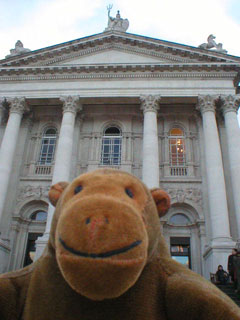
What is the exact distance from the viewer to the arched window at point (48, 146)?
695 inches

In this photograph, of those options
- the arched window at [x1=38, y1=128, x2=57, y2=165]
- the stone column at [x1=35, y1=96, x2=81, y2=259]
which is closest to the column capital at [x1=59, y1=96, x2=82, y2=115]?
the stone column at [x1=35, y1=96, x2=81, y2=259]

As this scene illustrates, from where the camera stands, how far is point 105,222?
51.4 inches

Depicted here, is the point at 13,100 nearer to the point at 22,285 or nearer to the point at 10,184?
the point at 10,184

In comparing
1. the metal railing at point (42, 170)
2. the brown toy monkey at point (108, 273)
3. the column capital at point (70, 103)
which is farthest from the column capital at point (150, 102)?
the brown toy monkey at point (108, 273)

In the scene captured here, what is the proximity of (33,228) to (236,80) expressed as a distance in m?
14.5

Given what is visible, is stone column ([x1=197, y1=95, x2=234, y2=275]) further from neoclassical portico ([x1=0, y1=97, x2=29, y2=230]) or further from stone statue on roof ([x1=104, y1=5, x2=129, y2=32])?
neoclassical portico ([x1=0, y1=97, x2=29, y2=230])

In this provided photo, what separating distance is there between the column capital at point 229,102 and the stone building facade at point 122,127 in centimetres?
5

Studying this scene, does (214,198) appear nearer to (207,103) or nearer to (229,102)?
(207,103)

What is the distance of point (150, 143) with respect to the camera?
15.1 meters

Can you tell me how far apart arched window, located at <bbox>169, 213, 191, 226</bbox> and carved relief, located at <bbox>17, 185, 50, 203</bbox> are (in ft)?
23.7

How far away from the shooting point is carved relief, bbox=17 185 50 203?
16.5 m

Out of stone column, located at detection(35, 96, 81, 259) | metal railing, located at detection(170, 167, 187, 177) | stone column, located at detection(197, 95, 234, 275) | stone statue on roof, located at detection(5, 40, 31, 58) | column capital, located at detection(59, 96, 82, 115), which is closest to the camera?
stone column, located at detection(197, 95, 234, 275)

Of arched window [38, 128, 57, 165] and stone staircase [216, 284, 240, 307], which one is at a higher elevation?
arched window [38, 128, 57, 165]

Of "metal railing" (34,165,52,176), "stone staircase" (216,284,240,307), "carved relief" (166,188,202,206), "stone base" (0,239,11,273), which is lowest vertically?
"stone staircase" (216,284,240,307)
